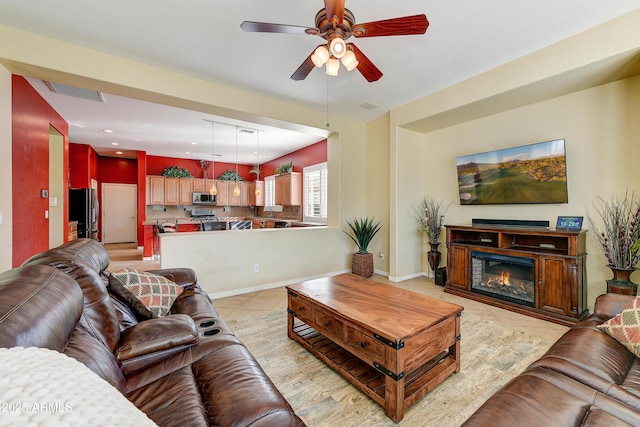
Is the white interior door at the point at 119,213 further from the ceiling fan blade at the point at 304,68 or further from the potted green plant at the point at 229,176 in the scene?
the ceiling fan blade at the point at 304,68

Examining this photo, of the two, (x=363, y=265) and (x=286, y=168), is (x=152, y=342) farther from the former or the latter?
(x=286, y=168)

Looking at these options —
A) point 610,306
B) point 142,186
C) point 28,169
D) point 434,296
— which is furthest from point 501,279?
point 142,186

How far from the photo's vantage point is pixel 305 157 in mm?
7074

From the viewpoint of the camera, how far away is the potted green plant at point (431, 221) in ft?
14.2

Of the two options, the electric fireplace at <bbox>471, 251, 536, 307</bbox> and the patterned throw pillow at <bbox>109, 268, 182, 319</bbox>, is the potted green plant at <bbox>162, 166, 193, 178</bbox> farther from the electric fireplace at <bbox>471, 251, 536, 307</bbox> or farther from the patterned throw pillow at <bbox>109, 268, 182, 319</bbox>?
the electric fireplace at <bbox>471, 251, 536, 307</bbox>

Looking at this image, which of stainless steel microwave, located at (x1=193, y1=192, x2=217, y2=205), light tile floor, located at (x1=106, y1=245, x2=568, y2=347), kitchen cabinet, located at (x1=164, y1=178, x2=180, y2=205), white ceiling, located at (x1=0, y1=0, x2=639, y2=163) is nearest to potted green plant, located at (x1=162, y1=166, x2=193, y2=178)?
kitchen cabinet, located at (x1=164, y1=178, x2=180, y2=205)

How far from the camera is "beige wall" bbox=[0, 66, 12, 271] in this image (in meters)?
2.52

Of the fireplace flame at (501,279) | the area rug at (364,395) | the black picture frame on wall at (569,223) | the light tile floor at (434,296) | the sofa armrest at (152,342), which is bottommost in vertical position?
the area rug at (364,395)

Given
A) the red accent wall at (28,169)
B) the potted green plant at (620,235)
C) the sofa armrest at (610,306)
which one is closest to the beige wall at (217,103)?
the red accent wall at (28,169)

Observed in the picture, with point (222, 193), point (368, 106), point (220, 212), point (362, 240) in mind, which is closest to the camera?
point (368, 106)

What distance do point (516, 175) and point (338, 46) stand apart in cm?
300

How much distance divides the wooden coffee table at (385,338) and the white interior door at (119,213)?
331 inches

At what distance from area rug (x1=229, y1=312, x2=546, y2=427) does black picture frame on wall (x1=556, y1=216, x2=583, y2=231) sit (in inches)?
54.0

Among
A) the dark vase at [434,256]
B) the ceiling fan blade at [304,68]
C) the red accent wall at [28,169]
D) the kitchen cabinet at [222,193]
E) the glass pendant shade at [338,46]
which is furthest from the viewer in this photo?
the kitchen cabinet at [222,193]
